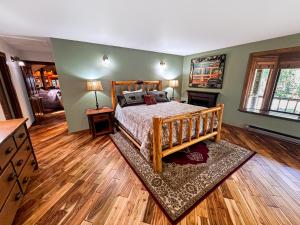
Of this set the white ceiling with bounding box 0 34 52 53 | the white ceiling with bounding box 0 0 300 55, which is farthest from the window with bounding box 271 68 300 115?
the white ceiling with bounding box 0 34 52 53

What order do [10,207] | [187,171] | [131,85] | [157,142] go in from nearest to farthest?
[10,207]
[157,142]
[187,171]
[131,85]

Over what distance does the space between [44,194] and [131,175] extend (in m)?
1.12

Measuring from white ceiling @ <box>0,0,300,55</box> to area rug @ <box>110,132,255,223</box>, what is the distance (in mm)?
2291

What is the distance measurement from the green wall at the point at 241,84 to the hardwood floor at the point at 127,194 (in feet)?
1.91

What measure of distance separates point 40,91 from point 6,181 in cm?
606

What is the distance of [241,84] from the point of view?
349cm

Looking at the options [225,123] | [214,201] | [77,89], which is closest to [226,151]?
[214,201]

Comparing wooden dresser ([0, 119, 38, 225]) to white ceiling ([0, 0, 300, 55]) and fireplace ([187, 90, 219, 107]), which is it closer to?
white ceiling ([0, 0, 300, 55])

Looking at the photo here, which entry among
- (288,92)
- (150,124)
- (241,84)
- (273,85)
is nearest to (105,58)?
(150,124)

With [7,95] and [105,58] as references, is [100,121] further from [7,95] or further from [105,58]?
[7,95]

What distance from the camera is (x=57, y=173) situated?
1989 millimetres

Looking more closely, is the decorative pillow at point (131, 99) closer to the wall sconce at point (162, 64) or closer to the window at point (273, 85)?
the wall sconce at point (162, 64)

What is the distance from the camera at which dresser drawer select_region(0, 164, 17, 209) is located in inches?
43.8

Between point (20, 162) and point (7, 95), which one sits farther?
point (7, 95)
